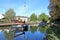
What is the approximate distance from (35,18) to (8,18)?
69.3 ft

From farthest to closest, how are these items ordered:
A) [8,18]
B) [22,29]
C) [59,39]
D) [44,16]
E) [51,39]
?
1. [44,16]
2. [8,18]
3. [22,29]
4. [51,39]
5. [59,39]

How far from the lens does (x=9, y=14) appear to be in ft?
300

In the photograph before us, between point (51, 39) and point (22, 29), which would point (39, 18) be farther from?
point (51, 39)

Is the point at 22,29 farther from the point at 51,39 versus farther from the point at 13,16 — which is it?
the point at 13,16

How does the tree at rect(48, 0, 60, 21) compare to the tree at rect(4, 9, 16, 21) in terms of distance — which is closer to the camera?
the tree at rect(48, 0, 60, 21)

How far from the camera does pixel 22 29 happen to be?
50.1 meters

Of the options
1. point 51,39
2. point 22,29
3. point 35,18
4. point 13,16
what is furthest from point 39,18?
point 51,39

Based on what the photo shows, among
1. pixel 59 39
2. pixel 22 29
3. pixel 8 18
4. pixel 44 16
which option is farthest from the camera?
pixel 44 16

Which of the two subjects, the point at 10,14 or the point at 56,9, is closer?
the point at 56,9

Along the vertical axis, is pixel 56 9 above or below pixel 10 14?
below

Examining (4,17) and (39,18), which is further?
(39,18)

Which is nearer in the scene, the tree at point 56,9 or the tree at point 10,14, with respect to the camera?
the tree at point 56,9

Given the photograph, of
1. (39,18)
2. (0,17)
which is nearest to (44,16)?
(39,18)

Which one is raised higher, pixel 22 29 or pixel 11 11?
Result: pixel 11 11
